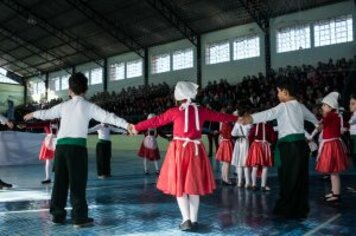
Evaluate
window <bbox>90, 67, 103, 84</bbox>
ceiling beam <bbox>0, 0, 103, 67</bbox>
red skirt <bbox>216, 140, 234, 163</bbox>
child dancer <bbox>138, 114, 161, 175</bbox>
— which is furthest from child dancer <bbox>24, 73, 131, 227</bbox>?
window <bbox>90, 67, 103, 84</bbox>

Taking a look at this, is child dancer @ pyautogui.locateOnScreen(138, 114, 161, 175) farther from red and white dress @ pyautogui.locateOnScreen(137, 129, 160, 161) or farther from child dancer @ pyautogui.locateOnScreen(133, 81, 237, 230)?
child dancer @ pyautogui.locateOnScreen(133, 81, 237, 230)

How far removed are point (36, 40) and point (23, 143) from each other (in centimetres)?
1758

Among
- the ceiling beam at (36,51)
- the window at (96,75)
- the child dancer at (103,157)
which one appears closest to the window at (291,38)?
the child dancer at (103,157)

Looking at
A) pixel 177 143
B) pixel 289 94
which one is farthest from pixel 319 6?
pixel 177 143

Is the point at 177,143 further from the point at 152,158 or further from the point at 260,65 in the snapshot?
the point at 260,65

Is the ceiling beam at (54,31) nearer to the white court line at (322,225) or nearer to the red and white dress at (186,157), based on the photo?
the red and white dress at (186,157)

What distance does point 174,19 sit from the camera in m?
22.0

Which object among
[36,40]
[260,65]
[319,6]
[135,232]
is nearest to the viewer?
[135,232]

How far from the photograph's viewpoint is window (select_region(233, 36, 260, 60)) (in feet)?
68.2

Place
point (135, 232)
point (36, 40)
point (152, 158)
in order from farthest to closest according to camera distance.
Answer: point (36, 40) < point (152, 158) < point (135, 232)

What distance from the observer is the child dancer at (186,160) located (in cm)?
416

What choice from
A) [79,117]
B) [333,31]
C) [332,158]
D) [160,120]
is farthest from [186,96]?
[333,31]

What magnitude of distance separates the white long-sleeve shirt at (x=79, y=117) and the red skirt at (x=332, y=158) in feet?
9.70

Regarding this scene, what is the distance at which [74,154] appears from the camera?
179 inches
